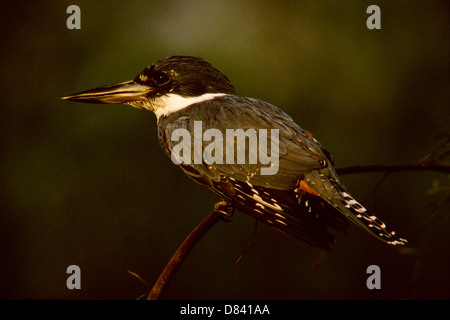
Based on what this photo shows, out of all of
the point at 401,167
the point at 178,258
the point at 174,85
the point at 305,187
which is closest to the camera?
the point at 178,258

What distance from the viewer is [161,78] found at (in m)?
2.16

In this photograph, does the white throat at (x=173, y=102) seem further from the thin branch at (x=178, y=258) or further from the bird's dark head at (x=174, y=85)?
the thin branch at (x=178, y=258)

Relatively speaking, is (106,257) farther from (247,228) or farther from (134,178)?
(247,228)

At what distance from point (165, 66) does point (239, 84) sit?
115 cm

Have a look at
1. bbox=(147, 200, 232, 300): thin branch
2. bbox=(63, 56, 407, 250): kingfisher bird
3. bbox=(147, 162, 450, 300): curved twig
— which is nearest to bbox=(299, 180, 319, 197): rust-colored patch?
bbox=(63, 56, 407, 250): kingfisher bird

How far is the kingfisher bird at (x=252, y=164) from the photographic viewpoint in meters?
1.68

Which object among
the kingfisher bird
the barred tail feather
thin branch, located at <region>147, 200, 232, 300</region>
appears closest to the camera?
thin branch, located at <region>147, 200, 232, 300</region>

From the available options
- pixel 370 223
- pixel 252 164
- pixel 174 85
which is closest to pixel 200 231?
pixel 252 164

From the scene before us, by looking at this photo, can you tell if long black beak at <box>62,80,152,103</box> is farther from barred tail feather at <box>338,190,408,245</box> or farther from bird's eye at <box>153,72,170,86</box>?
barred tail feather at <box>338,190,408,245</box>

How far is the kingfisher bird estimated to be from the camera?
168cm

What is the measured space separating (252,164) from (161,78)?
0.59 meters

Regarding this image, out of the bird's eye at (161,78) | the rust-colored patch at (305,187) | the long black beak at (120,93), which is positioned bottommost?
the rust-colored patch at (305,187)

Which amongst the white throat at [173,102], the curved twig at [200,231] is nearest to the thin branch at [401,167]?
the curved twig at [200,231]

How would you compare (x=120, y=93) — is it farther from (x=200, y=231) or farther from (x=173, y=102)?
(x=200, y=231)
